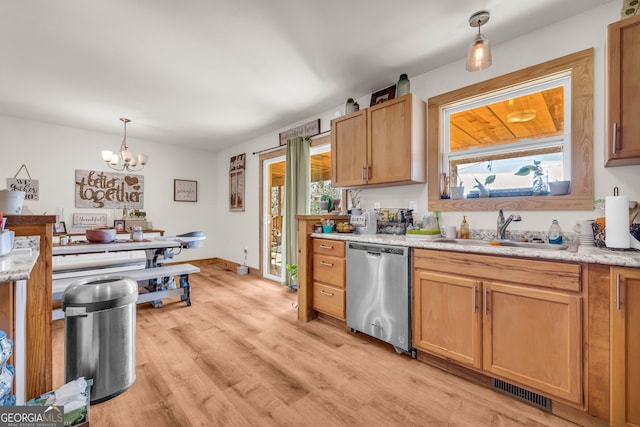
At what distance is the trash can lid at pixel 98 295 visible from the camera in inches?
68.6

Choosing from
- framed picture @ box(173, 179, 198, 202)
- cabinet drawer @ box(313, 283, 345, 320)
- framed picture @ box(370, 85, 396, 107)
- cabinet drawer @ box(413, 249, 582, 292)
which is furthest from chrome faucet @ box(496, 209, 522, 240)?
framed picture @ box(173, 179, 198, 202)

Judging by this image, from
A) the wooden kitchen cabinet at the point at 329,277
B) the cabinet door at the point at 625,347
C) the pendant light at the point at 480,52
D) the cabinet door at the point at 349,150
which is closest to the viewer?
the cabinet door at the point at 625,347

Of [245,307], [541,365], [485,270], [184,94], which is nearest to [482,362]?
[541,365]

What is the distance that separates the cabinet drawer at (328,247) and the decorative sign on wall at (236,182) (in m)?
2.99

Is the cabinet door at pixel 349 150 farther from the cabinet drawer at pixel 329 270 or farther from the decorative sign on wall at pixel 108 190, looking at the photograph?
the decorative sign on wall at pixel 108 190

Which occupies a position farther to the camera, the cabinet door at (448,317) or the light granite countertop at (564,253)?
the cabinet door at (448,317)

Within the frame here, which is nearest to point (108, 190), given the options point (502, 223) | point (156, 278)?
point (156, 278)

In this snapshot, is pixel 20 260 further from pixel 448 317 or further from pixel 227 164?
pixel 227 164

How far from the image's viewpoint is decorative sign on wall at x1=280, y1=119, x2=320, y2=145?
386 cm

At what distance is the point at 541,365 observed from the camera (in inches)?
62.0

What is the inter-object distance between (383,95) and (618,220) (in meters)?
2.16

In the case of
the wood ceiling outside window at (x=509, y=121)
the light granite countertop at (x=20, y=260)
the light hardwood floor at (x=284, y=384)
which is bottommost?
the light hardwood floor at (x=284, y=384)

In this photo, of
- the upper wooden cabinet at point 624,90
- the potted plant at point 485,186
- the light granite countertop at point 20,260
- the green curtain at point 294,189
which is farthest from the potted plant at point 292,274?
the upper wooden cabinet at point 624,90

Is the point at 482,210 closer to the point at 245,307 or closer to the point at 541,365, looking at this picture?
the point at 541,365
